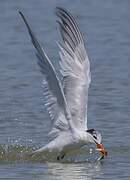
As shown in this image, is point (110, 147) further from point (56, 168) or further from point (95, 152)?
point (56, 168)

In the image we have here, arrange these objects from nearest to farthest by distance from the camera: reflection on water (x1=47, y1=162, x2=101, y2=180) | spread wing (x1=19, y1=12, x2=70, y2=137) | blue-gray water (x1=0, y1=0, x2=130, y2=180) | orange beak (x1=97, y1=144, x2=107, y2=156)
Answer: reflection on water (x1=47, y1=162, x2=101, y2=180), spread wing (x1=19, y1=12, x2=70, y2=137), blue-gray water (x1=0, y1=0, x2=130, y2=180), orange beak (x1=97, y1=144, x2=107, y2=156)

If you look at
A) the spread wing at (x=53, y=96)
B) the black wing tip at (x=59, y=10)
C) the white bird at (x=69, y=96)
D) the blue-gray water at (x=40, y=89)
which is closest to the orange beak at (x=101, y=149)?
the white bird at (x=69, y=96)

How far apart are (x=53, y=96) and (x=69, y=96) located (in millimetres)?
701

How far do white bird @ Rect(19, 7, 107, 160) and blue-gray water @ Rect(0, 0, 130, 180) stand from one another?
29cm

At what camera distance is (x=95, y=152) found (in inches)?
565

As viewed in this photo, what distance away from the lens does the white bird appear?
13281 mm

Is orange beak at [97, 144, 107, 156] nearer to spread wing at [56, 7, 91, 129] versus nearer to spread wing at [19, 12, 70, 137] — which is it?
spread wing at [56, 7, 91, 129]

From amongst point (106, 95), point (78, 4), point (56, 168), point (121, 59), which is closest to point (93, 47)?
point (121, 59)

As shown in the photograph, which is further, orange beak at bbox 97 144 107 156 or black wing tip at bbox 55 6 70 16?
black wing tip at bbox 55 6 70 16

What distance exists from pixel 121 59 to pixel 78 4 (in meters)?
7.51

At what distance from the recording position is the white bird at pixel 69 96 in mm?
13281

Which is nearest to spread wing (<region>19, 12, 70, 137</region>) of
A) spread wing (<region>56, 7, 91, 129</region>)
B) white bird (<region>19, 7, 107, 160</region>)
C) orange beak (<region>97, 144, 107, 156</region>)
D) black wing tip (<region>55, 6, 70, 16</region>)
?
white bird (<region>19, 7, 107, 160</region>)

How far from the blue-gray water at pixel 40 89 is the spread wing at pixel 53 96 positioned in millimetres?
519

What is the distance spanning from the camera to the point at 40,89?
58.1 ft
